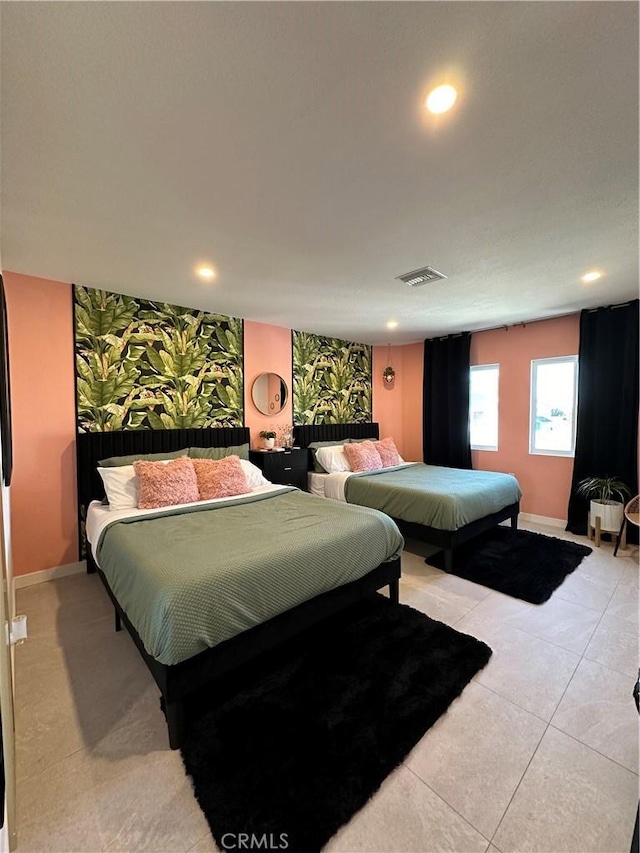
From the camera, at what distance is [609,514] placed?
11.5 feet

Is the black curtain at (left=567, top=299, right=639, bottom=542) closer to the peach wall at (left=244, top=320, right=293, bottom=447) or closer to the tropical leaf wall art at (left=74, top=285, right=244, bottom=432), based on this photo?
the peach wall at (left=244, top=320, right=293, bottom=447)

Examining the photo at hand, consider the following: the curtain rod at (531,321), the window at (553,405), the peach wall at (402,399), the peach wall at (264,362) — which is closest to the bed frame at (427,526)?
the peach wall at (264,362)

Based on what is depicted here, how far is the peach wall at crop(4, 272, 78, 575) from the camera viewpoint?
2.82 m

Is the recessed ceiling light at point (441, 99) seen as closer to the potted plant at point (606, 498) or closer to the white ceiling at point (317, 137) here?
the white ceiling at point (317, 137)

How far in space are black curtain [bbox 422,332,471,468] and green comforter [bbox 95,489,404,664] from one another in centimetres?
303

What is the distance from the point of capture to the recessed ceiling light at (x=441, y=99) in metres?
1.21

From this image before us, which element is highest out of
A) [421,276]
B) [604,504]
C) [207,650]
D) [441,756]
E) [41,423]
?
[421,276]

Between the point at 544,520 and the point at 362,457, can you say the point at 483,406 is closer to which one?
the point at 544,520

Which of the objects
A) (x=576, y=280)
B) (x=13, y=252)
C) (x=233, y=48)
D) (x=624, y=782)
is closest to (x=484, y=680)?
(x=624, y=782)

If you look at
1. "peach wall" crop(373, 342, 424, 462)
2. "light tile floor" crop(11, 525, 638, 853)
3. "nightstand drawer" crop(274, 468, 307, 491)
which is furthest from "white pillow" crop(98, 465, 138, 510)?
"peach wall" crop(373, 342, 424, 462)

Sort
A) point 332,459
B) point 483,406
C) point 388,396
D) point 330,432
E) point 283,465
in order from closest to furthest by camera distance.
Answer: point 283,465 → point 332,459 → point 483,406 → point 330,432 → point 388,396

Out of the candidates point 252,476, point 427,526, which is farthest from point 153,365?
point 427,526

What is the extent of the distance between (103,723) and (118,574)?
2.14 feet

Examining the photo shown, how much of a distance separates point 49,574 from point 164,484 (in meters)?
1.39
